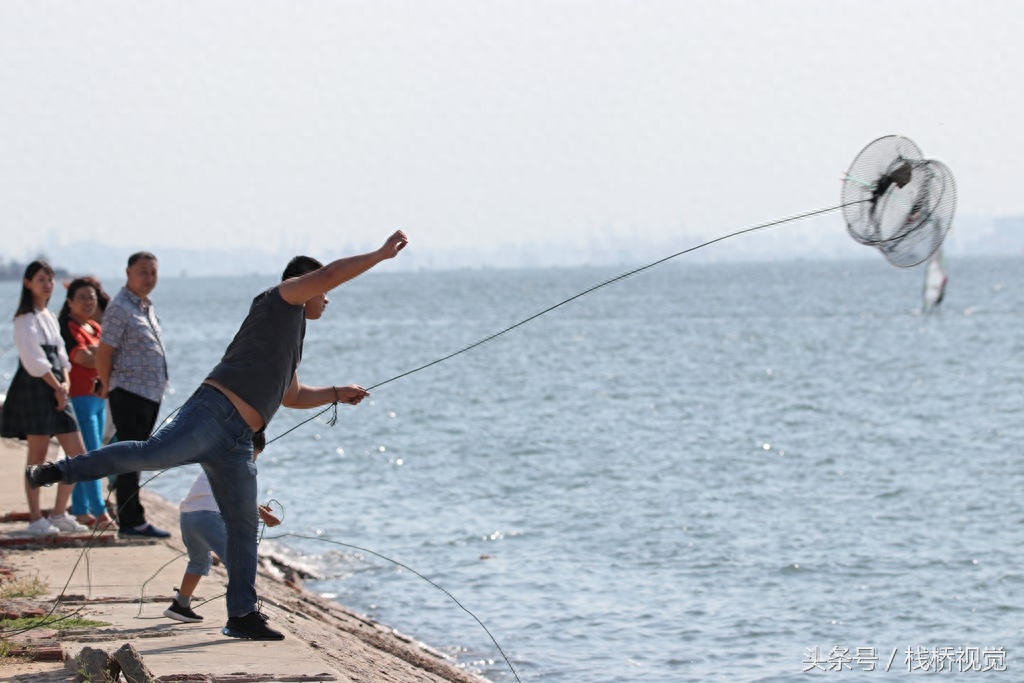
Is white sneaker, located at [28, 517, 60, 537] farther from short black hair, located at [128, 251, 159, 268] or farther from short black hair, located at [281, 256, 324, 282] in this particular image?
short black hair, located at [281, 256, 324, 282]

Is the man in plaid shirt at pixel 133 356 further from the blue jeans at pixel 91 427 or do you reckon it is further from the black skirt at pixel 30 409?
the blue jeans at pixel 91 427

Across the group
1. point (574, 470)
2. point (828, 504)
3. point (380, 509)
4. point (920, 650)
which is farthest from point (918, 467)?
point (920, 650)

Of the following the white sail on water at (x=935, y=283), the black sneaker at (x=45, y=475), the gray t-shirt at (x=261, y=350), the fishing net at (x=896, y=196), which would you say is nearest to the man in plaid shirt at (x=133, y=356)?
the gray t-shirt at (x=261, y=350)

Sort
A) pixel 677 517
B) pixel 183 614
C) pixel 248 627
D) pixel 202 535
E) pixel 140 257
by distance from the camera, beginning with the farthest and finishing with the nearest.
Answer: pixel 677 517 → pixel 140 257 → pixel 183 614 → pixel 202 535 → pixel 248 627

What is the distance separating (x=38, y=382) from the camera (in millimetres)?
8219

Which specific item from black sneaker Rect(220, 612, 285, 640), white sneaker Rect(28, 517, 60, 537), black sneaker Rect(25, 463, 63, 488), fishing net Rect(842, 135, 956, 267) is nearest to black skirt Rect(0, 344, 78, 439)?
white sneaker Rect(28, 517, 60, 537)

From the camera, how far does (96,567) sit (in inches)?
308

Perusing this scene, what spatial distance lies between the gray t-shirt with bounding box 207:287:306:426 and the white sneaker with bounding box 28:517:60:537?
11.7ft

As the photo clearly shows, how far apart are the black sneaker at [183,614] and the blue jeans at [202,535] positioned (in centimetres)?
22

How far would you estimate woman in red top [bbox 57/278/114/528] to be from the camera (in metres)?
8.84

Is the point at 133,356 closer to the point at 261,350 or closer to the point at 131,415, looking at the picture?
the point at 131,415

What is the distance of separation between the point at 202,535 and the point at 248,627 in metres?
0.62

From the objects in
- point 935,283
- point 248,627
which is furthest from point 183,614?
point 935,283

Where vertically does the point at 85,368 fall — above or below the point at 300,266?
below
